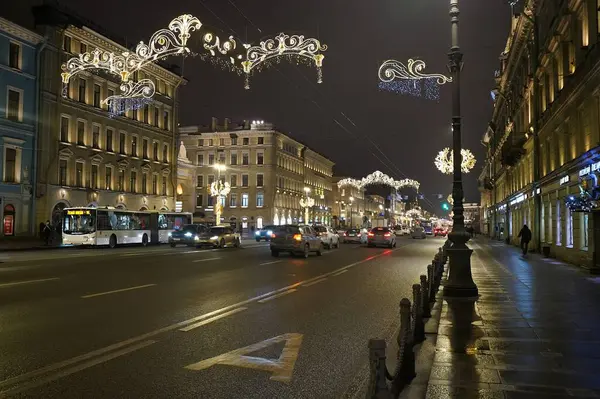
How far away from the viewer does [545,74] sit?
27797mm

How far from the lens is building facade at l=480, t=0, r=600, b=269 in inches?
728

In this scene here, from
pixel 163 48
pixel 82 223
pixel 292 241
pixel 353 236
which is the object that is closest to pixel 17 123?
pixel 82 223

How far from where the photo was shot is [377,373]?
389cm

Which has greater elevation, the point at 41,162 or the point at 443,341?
the point at 41,162

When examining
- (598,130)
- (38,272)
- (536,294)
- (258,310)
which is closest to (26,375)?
(258,310)

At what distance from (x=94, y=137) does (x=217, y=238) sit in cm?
2088

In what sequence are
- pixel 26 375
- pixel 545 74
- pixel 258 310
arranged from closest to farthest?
pixel 26 375
pixel 258 310
pixel 545 74

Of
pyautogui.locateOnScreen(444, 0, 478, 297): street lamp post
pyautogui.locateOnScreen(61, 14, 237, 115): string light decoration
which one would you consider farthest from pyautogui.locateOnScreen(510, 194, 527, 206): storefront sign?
pyautogui.locateOnScreen(61, 14, 237, 115): string light decoration

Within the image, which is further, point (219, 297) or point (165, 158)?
point (165, 158)

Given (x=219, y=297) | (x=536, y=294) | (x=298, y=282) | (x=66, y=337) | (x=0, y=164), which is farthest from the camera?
(x=0, y=164)

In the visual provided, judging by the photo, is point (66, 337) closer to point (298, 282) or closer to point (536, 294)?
point (298, 282)

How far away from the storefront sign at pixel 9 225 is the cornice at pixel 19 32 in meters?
13.3

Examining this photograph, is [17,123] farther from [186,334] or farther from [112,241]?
[186,334]

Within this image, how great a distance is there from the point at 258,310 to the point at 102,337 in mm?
3435
